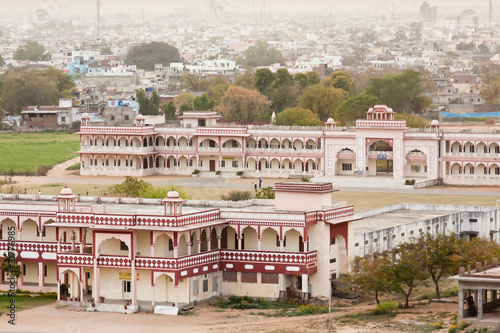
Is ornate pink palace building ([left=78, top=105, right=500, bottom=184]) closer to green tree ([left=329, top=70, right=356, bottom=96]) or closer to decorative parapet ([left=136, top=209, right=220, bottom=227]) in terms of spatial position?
green tree ([left=329, top=70, right=356, bottom=96])

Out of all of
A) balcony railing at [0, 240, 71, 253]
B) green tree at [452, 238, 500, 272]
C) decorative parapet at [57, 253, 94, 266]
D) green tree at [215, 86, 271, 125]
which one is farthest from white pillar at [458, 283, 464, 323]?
green tree at [215, 86, 271, 125]

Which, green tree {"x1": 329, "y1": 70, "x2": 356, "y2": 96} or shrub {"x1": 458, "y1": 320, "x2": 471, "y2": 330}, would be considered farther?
green tree {"x1": 329, "y1": 70, "x2": 356, "y2": 96}

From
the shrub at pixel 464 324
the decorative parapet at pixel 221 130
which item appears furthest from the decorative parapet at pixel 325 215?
the decorative parapet at pixel 221 130

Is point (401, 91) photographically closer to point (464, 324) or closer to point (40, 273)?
point (40, 273)

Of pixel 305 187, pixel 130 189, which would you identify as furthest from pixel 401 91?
pixel 305 187

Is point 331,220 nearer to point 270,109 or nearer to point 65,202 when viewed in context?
point 65,202

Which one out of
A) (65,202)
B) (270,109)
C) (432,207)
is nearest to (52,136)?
(270,109)

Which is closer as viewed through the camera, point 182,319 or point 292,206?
point 182,319
